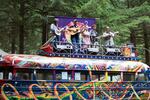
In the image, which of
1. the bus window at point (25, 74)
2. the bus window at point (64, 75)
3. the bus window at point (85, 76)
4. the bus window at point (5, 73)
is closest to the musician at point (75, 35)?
the bus window at point (85, 76)

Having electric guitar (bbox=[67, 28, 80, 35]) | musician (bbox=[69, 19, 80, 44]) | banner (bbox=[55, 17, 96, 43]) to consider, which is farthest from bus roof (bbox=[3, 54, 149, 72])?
electric guitar (bbox=[67, 28, 80, 35])

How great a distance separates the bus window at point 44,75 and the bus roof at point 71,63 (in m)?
0.26

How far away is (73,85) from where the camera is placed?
628 inches

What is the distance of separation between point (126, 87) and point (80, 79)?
230 centimetres

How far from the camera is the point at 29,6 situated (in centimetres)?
2497

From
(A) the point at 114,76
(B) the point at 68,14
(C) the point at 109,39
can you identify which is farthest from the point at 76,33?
(B) the point at 68,14

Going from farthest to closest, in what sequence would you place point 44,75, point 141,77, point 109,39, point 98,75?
point 109,39 → point 141,77 → point 98,75 → point 44,75

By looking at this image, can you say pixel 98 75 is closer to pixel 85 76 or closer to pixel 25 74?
pixel 85 76

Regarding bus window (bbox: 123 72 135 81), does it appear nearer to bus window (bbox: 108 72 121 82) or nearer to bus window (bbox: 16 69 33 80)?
bus window (bbox: 108 72 121 82)

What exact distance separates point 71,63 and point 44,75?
1.37 metres

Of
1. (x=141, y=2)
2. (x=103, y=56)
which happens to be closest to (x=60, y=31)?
(x=103, y=56)

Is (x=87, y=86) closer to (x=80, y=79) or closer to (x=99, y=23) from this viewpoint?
(x=80, y=79)

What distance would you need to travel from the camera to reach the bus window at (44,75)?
1590cm

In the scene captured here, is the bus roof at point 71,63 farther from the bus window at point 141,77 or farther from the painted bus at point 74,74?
the bus window at point 141,77
